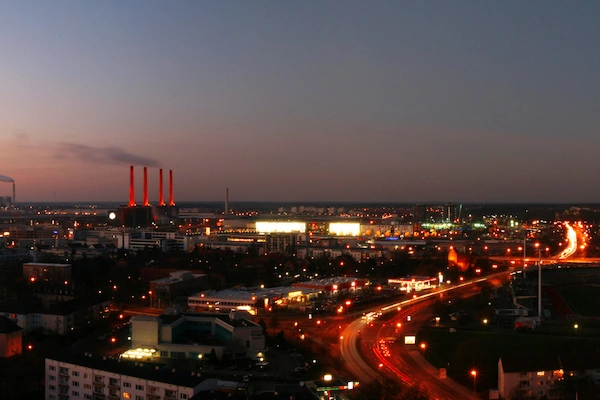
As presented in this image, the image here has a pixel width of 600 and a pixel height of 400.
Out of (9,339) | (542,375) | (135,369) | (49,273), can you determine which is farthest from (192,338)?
(49,273)

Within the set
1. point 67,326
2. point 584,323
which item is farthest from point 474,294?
point 67,326

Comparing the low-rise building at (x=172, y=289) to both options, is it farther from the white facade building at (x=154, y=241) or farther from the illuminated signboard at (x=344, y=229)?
the illuminated signboard at (x=344, y=229)

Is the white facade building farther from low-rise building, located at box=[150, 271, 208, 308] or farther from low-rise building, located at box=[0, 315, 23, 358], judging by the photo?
low-rise building, located at box=[0, 315, 23, 358]

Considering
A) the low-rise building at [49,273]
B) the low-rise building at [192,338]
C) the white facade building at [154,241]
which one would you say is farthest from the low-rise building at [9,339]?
the white facade building at [154,241]

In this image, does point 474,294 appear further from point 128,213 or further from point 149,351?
point 128,213

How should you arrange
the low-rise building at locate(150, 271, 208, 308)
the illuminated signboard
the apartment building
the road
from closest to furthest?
the apartment building, the road, the low-rise building at locate(150, 271, 208, 308), the illuminated signboard

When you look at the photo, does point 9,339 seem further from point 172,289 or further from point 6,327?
point 172,289

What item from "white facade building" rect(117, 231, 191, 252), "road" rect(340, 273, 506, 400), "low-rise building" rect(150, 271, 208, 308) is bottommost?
"road" rect(340, 273, 506, 400)

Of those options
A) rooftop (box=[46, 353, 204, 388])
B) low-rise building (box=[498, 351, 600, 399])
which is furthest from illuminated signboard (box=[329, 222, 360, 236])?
rooftop (box=[46, 353, 204, 388])

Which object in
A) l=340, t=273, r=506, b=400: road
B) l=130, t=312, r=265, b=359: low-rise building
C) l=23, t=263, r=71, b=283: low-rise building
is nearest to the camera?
l=340, t=273, r=506, b=400: road
